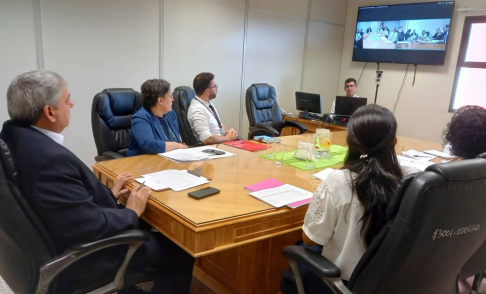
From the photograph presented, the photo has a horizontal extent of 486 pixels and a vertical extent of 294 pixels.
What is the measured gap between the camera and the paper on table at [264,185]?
68.6 inches

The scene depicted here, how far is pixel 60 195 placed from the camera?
1.24m

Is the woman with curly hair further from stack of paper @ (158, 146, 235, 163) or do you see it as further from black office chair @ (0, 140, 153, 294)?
black office chair @ (0, 140, 153, 294)

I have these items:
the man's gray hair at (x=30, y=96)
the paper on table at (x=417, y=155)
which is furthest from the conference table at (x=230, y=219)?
the paper on table at (x=417, y=155)

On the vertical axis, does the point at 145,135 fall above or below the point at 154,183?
above

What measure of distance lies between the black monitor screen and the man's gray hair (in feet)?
12.2

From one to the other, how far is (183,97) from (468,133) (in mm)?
2208

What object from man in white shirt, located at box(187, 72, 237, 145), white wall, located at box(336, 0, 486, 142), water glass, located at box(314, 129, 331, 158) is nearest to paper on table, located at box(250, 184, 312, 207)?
water glass, located at box(314, 129, 331, 158)

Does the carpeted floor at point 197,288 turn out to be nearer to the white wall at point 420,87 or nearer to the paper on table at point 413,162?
the paper on table at point 413,162

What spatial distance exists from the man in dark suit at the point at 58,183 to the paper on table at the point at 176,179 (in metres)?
0.23

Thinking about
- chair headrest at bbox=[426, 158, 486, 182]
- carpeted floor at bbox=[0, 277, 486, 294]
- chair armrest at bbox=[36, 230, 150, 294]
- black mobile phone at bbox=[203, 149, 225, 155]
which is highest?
chair headrest at bbox=[426, 158, 486, 182]

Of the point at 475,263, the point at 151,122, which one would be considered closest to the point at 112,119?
the point at 151,122

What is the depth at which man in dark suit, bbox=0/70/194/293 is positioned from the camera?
1.22m

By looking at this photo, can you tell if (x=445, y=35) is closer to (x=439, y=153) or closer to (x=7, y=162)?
(x=439, y=153)

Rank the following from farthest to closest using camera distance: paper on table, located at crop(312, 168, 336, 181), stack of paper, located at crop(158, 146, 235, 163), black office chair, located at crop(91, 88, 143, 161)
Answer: black office chair, located at crop(91, 88, 143, 161) < stack of paper, located at crop(158, 146, 235, 163) < paper on table, located at crop(312, 168, 336, 181)
